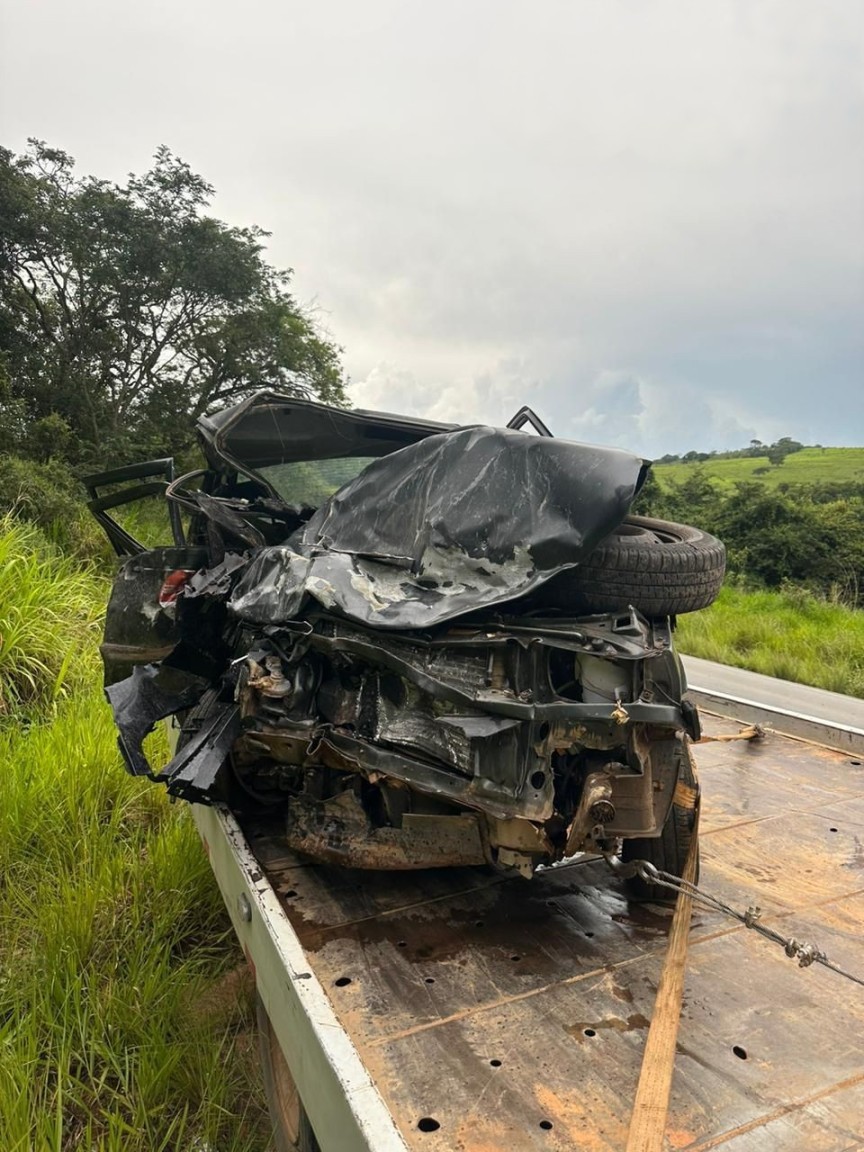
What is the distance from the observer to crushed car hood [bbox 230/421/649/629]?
2150mm

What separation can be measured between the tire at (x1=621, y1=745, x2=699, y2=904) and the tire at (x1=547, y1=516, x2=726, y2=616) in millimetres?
521

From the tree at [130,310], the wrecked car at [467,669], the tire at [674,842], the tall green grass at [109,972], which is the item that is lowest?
the tall green grass at [109,972]

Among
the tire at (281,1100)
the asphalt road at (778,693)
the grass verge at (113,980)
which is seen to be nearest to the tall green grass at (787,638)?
the asphalt road at (778,693)

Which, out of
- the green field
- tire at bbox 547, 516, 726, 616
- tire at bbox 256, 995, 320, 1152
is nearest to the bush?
tire at bbox 256, 995, 320, 1152

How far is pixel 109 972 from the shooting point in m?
2.90

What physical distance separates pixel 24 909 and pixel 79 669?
9.27ft

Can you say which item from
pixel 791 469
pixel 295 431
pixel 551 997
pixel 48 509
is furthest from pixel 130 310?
pixel 791 469

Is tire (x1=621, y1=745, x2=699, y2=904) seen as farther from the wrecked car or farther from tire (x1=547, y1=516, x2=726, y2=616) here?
tire (x1=547, y1=516, x2=726, y2=616)

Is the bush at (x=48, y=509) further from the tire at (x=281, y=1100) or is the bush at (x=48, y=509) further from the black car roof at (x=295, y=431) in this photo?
the tire at (x=281, y=1100)

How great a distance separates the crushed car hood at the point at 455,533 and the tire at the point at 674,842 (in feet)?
2.73

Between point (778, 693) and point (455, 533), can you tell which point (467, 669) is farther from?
point (778, 693)

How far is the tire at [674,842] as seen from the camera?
2.38m

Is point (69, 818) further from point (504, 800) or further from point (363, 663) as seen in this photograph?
point (504, 800)

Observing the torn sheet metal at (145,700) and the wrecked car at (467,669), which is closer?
the wrecked car at (467,669)
